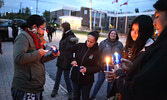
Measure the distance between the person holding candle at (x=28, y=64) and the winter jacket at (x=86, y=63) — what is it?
934mm

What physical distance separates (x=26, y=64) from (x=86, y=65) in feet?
4.35

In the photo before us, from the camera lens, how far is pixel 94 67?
298 centimetres

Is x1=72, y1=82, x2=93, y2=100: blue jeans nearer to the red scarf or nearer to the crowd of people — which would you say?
the crowd of people

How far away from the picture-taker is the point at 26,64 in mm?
2068

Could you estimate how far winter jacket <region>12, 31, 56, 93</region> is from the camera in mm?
2002

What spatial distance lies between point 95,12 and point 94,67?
56.3 m

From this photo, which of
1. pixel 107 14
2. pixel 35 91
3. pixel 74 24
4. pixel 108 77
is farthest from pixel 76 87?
pixel 107 14

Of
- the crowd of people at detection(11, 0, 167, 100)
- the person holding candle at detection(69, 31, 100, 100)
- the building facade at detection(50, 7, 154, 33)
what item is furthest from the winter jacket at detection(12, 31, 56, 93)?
the building facade at detection(50, 7, 154, 33)

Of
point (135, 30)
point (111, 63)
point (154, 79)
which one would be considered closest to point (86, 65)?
point (111, 63)

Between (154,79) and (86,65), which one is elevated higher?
(154,79)

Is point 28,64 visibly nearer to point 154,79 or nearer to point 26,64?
point 26,64

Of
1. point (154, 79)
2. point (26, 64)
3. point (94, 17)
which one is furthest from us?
point (94, 17)

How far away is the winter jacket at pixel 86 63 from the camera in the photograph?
2.92 meters

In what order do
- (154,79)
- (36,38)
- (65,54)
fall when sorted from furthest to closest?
(65,54) < (36,38) < (154,79)
